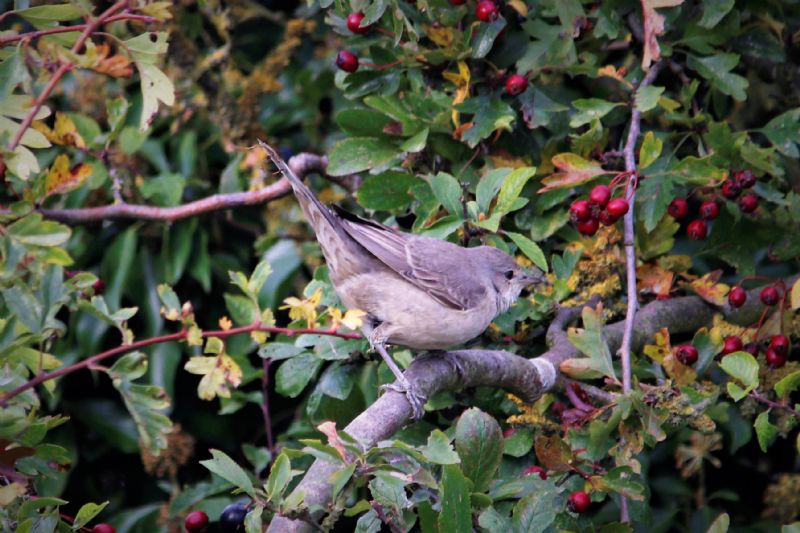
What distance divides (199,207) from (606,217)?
1949mm

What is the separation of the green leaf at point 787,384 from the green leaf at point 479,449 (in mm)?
990

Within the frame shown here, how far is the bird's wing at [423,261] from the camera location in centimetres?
372

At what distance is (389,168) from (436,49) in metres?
0.56

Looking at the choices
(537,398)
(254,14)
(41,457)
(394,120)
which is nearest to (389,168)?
(394,120)

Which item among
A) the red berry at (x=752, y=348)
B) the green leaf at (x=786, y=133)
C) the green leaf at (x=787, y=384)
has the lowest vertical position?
the red berry at (x=752, y=348)

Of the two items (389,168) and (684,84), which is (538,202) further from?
(684,84)

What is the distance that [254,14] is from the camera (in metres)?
5.73

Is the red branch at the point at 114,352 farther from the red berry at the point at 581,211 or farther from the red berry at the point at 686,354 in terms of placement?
the red berry at the point at 686,354

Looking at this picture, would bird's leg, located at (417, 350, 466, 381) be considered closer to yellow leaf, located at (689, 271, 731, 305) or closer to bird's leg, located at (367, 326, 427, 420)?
bird's leg, located at (367, 326, 427, 420)

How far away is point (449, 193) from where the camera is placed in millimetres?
3520

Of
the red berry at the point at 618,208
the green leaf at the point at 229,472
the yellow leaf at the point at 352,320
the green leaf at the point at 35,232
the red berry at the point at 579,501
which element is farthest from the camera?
the red berry at the point at 618,208

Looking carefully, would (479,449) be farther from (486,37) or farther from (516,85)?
(486,37)

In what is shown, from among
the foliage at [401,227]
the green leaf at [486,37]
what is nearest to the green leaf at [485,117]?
the foliage at [401,227]

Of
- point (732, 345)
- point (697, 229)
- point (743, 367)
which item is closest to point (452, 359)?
point (743, 367)
